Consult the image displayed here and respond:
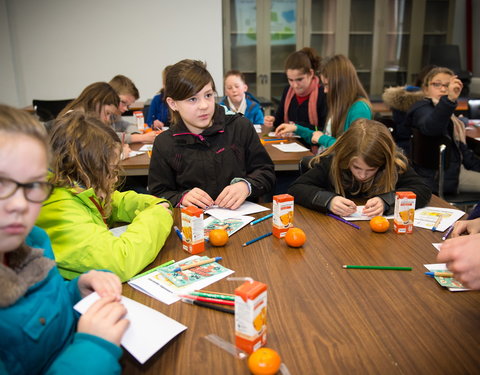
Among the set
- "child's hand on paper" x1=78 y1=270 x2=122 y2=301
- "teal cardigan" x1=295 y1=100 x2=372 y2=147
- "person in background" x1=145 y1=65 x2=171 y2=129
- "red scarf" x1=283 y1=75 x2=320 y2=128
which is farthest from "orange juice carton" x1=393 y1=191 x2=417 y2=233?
"person in background" x1=145 y1=65 x2=171 y2=129

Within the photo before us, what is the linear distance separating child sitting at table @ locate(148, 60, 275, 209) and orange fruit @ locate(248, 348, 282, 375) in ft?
3.31

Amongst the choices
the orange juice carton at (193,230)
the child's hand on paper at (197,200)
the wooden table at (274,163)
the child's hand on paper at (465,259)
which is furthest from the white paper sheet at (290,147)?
the child's hand on paper at (465,259)

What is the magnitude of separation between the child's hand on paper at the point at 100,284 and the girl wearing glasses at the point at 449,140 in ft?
7.90

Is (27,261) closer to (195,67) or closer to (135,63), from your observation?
(195,67)

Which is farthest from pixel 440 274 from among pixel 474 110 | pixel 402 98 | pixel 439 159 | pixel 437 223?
pixel 474 110

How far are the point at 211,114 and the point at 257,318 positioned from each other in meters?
1.25

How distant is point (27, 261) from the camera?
34.8 inches

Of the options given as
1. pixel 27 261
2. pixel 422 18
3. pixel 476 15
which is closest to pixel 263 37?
pixel 422 18

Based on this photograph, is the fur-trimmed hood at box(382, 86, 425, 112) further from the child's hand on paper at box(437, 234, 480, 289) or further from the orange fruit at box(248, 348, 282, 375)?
the orange fruit at box(248, 348, 282, 375)

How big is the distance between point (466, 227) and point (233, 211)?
33.4 inches

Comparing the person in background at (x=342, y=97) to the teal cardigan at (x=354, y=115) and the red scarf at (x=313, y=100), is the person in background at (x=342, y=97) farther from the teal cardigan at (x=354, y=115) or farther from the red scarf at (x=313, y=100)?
the red scarf at (x=313, y=100)

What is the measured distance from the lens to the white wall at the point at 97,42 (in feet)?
19.2

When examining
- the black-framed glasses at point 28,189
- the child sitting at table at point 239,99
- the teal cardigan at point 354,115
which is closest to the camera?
the black-framed glasses at point 28,189

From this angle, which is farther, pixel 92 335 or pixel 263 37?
pixel 263 37
